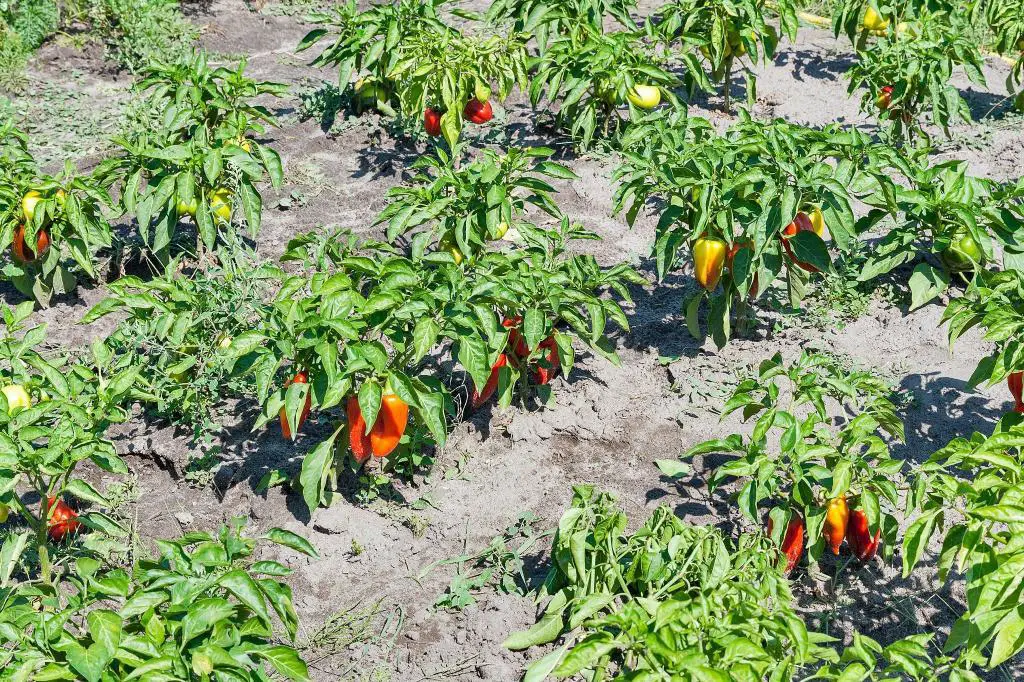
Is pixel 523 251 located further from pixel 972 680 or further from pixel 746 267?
pixel 972 680

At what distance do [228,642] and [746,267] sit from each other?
2292 millimetres

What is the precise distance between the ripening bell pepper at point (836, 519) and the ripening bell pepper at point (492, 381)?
3.88ft

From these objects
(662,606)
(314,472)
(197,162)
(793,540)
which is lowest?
(314,472)

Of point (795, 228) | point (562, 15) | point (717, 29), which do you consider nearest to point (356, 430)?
point (795, 228)

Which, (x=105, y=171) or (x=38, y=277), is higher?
(x=105, y=171)

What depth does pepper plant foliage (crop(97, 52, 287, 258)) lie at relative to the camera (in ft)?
Result: 14.7

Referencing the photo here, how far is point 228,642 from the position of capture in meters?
2.56

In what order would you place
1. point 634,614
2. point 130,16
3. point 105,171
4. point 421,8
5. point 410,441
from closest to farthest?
point 634,614 < point 410,441 < point 105,171 < point 421,8 < point 130,16

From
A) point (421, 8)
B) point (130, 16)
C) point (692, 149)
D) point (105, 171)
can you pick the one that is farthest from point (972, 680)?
point (130, 16)

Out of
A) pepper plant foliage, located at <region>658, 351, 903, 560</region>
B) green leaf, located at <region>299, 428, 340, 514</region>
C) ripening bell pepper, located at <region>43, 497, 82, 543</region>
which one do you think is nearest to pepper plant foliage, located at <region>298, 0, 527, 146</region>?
green leaf, located at <region>299, 428, 340, 514</region>

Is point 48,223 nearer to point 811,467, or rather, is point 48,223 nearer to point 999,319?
point 811,467

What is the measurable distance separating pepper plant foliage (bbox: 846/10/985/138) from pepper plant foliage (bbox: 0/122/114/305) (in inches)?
141

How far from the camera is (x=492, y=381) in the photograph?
12.9 ft

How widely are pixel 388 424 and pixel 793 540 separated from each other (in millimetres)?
1280
